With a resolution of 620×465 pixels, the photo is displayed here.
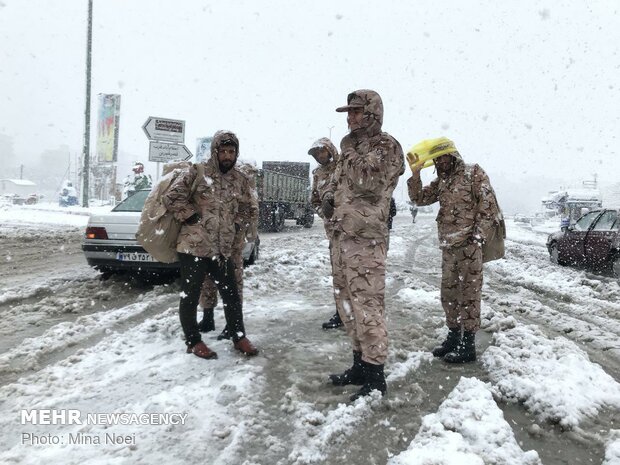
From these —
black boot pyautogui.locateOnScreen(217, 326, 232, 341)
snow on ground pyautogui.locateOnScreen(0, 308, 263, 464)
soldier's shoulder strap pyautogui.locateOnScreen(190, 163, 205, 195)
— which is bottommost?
snow on ground pyautogui.locateOnScreen(0, 308, 263, 464)

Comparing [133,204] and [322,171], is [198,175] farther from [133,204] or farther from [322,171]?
[133,204]

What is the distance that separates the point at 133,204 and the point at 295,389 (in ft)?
15.6

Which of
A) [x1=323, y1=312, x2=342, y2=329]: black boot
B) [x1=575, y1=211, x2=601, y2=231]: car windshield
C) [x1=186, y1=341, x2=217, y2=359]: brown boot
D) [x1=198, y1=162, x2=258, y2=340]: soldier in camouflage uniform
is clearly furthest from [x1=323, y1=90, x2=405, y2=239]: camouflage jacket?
[x1=575, y1=211, x2=601, y2=231]: car windshield

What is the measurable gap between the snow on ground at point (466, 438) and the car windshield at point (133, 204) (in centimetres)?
517

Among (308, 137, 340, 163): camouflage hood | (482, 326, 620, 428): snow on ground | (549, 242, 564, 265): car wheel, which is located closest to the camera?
(482, 326, 620, 428): snow on ground

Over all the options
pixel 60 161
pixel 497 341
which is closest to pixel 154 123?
pixel 497 341

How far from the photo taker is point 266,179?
17.2 metres

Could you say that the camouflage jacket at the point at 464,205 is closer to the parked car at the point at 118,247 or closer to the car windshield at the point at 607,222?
the parked car at the point at 118,247

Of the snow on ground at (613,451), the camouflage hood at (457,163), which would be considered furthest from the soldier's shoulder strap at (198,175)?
the snow on ground at (613,451)

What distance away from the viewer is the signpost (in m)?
11.8

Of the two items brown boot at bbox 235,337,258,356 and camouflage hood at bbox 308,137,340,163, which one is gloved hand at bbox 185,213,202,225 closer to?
brown boot at bbox 235,337,258,356

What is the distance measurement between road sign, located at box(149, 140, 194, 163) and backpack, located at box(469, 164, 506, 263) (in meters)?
9.63

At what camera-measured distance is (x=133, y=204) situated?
6.67m

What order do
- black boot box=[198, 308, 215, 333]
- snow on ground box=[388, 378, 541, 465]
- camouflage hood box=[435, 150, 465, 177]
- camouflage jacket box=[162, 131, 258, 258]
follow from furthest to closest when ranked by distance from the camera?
black boot box=[198, 308, 215, 333]
camouflage hood box=[435, 150, 465, 177]
camouflage jacket box=[162, 131, 258, 258]
snow on ground box=[388, 378, 541, 465]
